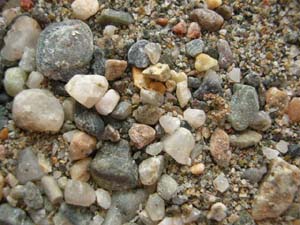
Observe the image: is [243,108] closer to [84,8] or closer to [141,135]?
[141,135]

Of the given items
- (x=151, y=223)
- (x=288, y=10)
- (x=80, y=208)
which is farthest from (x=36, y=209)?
(x=288, y=10)

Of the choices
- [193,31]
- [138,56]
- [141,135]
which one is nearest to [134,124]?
[141,135]

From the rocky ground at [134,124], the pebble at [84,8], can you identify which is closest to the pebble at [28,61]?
the rocky ground at [134,124]

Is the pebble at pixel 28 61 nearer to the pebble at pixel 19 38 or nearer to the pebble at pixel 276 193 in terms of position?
the pebble at pixel 19 38

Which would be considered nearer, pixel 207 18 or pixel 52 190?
pixel 52 190

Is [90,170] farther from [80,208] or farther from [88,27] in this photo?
[88,27]
